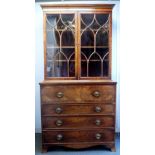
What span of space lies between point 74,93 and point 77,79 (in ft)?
0.63

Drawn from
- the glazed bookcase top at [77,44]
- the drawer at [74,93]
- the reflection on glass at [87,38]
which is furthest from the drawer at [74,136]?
the reflection on glass at [87,38]

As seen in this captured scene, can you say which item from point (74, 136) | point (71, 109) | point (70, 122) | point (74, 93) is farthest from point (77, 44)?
point (74, 136)

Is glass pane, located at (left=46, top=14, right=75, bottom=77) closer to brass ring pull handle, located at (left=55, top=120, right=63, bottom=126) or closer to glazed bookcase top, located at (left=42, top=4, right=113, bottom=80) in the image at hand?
glazed bookcase top, located at (left=42, top=4, right=113, bottom=80)

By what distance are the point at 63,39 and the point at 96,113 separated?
976 mm

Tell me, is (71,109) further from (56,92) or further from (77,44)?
(77,44)

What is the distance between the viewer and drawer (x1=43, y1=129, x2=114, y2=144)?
2.80 m

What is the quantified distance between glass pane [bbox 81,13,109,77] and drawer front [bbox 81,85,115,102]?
194 millimetres

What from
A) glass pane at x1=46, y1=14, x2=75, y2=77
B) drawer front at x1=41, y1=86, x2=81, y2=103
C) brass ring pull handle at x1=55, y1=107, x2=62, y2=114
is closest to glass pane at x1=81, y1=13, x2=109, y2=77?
glass pane at x1=46, y1=14, x2=75, y2=77

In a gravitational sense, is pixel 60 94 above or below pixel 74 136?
above

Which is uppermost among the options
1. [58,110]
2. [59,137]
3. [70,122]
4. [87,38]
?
[87,38]

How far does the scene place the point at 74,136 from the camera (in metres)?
2.80
